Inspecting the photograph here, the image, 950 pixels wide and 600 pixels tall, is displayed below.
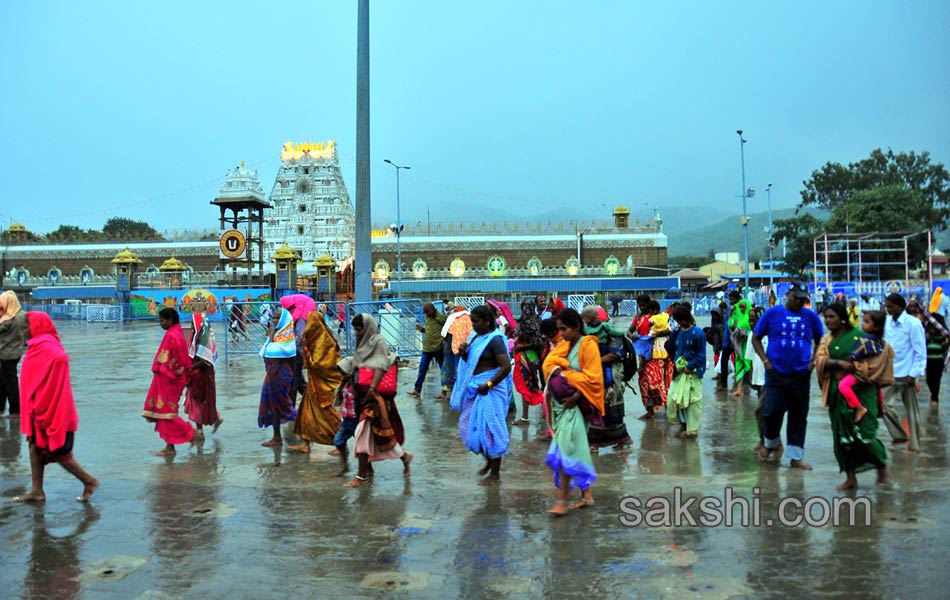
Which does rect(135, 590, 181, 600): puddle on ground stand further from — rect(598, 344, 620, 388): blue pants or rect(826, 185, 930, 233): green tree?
rect(826, 185, 930, 233): green tree

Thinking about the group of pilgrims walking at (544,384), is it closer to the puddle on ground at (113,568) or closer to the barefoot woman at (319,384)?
the barefoot woman at (319,384)

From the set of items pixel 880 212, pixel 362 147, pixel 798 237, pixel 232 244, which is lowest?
pixel 362 147

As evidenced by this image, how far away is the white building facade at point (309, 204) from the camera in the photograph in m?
56.8

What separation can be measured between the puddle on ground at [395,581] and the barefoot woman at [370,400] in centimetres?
181

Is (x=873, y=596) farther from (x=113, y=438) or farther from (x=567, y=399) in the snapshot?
(x=113, y=438)

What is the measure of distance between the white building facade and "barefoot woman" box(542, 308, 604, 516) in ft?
171

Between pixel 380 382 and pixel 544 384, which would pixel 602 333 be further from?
pixel 380 382

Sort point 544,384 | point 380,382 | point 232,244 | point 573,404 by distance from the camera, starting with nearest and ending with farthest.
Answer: point 573,404 < point 380,382 < point 544,384 < point 232,244

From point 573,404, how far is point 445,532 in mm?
1130

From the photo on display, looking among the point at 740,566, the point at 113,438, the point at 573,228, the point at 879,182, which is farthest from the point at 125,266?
the point at 879,182

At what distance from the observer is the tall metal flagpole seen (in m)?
11.8

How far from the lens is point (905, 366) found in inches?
273

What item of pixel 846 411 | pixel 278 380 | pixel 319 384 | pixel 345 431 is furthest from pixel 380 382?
pixel 846 411

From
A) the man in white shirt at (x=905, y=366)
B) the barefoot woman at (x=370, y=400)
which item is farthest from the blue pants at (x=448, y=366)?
the man in white shirt at (x=905, y=366)
